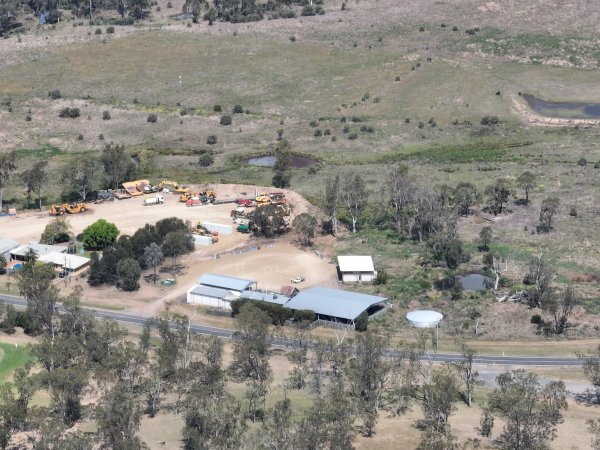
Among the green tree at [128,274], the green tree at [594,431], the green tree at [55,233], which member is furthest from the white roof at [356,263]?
the green tree at [594,431]

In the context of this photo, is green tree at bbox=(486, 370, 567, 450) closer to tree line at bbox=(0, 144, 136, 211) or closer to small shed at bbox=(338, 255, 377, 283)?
small shed at bbox=(338, 255, 377, 283)

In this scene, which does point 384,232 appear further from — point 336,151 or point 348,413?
point 348,413

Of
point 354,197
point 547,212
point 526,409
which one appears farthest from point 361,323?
point 547,212

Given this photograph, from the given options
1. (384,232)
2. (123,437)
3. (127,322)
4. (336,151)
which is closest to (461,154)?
(336,151)

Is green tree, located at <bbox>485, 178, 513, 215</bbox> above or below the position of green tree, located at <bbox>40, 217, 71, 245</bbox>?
above

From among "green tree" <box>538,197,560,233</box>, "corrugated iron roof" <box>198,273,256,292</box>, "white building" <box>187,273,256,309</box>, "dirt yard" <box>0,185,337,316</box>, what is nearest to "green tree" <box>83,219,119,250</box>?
"dirt yard" <box>0,185,337,316</box>

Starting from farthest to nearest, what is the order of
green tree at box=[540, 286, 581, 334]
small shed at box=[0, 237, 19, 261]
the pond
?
the pond, small shed at box=[0, 237, 19, 261], green tree at box=[540, 286, 581, 334]
